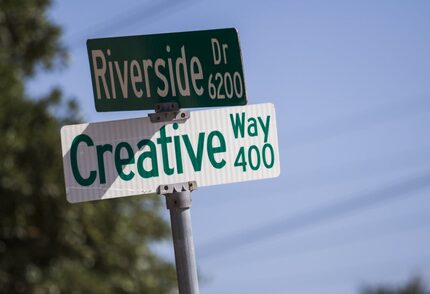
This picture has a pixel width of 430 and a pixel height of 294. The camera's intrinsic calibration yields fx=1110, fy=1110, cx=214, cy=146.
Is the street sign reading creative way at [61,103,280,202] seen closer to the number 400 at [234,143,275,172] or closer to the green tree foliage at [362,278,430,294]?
the number 400 at [234,143,275,172]

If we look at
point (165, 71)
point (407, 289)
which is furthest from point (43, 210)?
point (407, 289)

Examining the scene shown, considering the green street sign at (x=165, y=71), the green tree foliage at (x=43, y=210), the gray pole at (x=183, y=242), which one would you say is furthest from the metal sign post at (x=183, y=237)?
the green tree foliage at (x=43, y=210)

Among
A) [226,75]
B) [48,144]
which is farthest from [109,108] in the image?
[48,144]

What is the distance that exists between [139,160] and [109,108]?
0.26 m

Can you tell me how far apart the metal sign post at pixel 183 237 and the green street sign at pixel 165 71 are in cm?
37

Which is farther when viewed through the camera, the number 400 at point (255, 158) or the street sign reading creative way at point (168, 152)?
the number 400 at point (255, 158)

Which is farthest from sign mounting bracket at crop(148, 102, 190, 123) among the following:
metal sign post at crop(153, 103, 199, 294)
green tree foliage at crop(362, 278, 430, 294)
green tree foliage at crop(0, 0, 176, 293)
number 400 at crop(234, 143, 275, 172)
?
green tree foliage at crop(362, 278, 430, 294)

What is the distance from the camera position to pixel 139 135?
436 cm

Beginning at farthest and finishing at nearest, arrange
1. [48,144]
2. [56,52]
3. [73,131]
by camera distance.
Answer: [56,52] → [48,144] → [73,131]

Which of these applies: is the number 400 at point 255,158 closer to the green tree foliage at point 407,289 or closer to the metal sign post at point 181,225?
the metal sign post at point 181,225

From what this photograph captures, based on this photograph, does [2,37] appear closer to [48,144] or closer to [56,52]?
[56,52]

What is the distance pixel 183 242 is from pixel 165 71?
27.4 inches

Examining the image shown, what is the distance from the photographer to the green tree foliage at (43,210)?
438 inches

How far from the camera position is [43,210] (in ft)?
37.4
